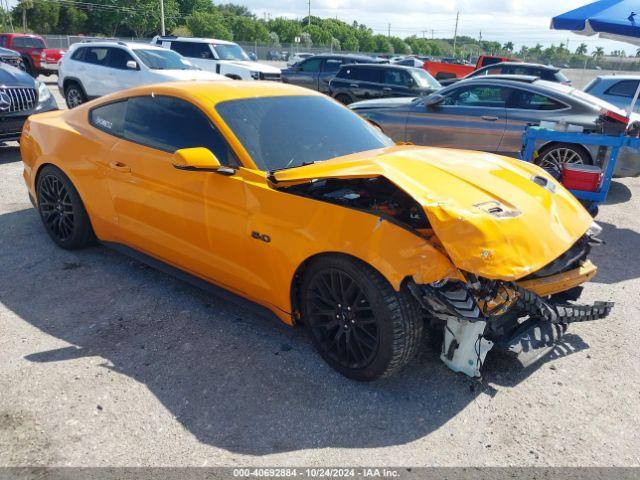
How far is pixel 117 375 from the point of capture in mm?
3078

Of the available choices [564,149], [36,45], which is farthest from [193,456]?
[36,45]

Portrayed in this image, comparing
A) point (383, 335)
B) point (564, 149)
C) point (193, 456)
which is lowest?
point (193, 456)

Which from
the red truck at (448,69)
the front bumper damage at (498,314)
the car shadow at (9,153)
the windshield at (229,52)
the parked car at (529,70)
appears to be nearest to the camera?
the front bumper damage at (498,314)

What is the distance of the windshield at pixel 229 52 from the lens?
17312 mm

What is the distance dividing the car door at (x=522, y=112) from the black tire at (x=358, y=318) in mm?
5729

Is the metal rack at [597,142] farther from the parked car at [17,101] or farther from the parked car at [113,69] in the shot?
the parked car at [113,69]

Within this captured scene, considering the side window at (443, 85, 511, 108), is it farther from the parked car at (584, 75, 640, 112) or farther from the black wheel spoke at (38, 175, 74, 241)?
the black wheel spoke at (38, 175, 74, 241)

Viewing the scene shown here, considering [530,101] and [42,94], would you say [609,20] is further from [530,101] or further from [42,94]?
[42,94]

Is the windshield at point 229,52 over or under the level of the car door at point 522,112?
over

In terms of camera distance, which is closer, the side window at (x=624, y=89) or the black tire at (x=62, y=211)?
the black tire at (x=62, y=211)

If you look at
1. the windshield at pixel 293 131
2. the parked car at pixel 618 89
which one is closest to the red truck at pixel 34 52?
the parked car at pixel 618 89

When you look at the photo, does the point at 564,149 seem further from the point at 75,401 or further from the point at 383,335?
the point at 75,401

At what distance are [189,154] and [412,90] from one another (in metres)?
10.3

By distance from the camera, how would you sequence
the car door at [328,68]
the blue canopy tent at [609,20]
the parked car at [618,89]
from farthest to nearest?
the car door at [328,68], the parked car at [618,89], the blue canopy tent at [609,20]
